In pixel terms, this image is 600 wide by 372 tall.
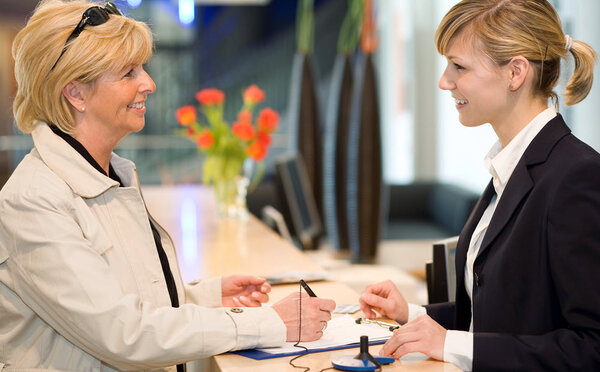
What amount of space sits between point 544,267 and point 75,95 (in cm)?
112

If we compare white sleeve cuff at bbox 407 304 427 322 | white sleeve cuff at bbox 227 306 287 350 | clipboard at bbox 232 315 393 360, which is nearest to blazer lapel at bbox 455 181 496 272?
white sleeve cuff at bbox 407 304 427 322

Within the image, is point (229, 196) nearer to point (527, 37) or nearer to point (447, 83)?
point (447, 83)

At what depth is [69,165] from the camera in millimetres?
1622

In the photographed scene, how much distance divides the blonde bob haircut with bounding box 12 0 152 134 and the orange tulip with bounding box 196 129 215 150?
92.8 inches

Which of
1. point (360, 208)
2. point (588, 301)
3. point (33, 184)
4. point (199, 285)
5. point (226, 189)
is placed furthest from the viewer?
point (360, 208)

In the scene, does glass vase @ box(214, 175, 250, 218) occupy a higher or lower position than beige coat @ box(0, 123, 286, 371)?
lower

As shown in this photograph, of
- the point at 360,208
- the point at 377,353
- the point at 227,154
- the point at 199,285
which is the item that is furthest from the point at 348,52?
the point at 377,353

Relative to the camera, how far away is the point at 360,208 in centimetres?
625

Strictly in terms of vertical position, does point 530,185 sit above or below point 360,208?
above

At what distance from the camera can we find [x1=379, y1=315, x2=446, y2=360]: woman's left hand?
1.51 m

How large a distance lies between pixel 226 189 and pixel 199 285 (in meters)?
2.10

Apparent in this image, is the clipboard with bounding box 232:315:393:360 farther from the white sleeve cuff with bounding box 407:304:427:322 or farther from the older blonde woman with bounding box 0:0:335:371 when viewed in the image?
the white sleeve cuff with bounding box 407:304:427:322

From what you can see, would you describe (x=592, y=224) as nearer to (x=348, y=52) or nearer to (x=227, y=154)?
(x=227, y=154)

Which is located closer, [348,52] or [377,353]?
[377,353]
